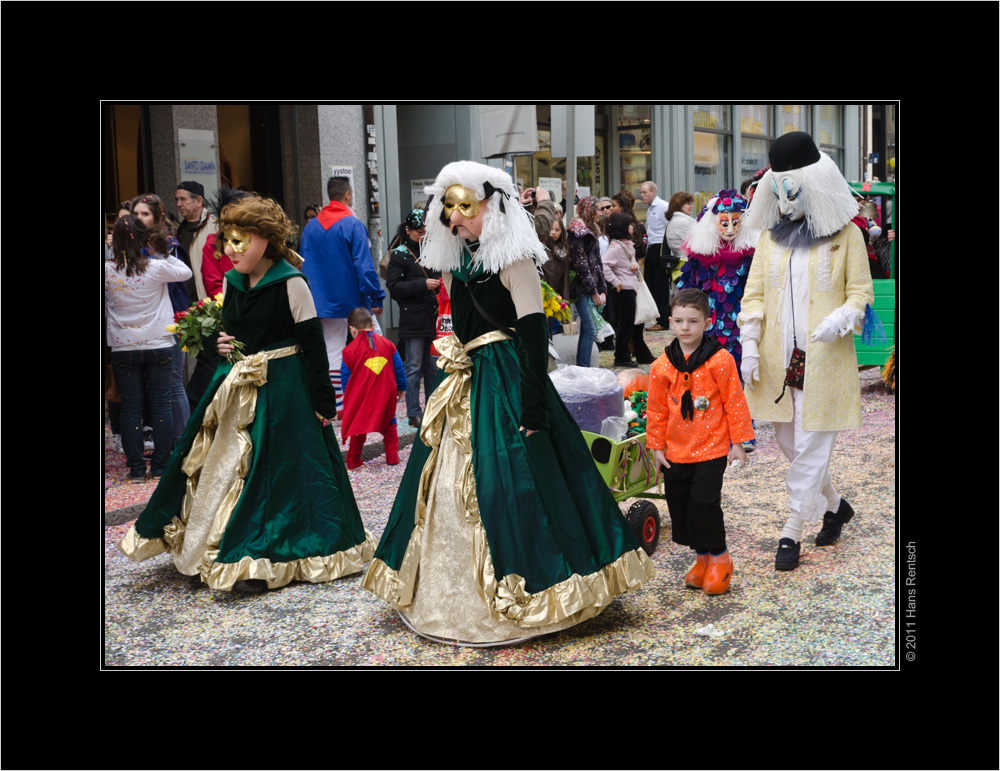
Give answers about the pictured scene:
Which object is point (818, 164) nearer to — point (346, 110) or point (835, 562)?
point (835, 562)

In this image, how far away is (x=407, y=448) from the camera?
→ 736 cm

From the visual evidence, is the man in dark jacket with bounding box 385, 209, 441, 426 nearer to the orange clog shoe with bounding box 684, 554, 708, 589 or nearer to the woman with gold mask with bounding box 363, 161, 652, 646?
the orange clog shoe with bounding box 684, 554, 708, 589

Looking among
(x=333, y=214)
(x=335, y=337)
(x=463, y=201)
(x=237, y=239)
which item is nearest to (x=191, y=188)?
(x=333, y=214)

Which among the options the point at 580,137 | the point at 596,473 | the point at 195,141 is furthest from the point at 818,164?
the point at 195,141

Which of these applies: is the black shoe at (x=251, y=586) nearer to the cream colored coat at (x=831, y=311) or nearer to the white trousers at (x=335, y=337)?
the cream colored coat at (x=831, y=311)

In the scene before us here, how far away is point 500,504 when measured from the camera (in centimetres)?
351

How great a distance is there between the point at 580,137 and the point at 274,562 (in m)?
5.88

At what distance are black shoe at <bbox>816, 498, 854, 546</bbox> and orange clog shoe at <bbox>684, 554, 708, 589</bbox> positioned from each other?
925 mm

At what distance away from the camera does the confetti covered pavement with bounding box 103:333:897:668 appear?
3.58 meters

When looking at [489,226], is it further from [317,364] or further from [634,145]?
[634,145]

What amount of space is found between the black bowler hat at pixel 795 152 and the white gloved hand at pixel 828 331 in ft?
2.35

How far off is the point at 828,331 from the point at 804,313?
0.22 meters

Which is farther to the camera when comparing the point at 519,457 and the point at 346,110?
the point at 346,110

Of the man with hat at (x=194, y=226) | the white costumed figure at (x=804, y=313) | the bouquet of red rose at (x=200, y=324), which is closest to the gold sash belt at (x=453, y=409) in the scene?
the white costumed figure at (x=804, y=313)
